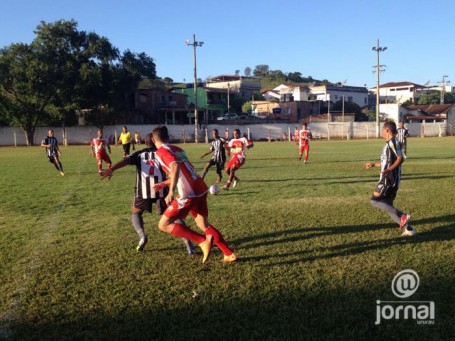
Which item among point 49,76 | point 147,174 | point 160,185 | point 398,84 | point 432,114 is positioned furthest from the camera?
point 398,84

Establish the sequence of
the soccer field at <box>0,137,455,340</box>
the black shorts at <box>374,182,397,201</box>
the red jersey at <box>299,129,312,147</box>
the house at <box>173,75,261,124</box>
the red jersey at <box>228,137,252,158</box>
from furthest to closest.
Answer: the house at <box>173,75,261,124</box> < the red jersey at <box>299,129,312,147</box> < the red jersey at <box>228,137,252,158</box> < the black shorts at <box>374,182,397,201</box> < the soccer field at <box>0,137,455,340</box>

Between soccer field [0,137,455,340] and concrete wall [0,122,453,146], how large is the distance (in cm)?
3832

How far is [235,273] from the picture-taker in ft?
16.8

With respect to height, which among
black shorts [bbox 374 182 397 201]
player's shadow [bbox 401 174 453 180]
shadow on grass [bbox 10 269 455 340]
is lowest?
shadow on grass [bbox 10 269 455 340]

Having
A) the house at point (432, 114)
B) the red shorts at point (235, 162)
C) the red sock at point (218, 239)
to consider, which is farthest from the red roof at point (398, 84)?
the red sock at point (218, 239)

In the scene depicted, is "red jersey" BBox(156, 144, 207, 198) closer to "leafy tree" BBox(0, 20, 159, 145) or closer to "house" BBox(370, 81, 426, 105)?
"leafy tree" BBox(0, 20, 159, 145)

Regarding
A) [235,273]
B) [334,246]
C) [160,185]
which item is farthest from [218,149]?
[235,273]

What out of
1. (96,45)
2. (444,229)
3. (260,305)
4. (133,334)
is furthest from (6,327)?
(96,45)

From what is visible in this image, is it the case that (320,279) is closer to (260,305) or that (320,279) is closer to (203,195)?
(260,305)

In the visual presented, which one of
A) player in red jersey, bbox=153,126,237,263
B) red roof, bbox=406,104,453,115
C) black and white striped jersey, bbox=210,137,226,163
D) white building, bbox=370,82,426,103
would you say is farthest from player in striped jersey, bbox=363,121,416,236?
white building, bbox=370,82,426,103

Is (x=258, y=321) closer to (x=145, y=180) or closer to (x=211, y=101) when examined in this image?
(x=145, y=180)

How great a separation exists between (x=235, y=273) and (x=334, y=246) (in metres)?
1.80

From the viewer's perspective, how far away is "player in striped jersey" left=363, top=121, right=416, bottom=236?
661 centimetres

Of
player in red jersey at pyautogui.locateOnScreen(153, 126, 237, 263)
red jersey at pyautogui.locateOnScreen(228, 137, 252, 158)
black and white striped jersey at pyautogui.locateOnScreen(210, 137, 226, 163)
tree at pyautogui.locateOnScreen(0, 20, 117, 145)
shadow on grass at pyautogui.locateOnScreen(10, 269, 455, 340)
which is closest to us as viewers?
shadow on grass at pyautogui.locateOnScreen(10, 269, 455, 340)
